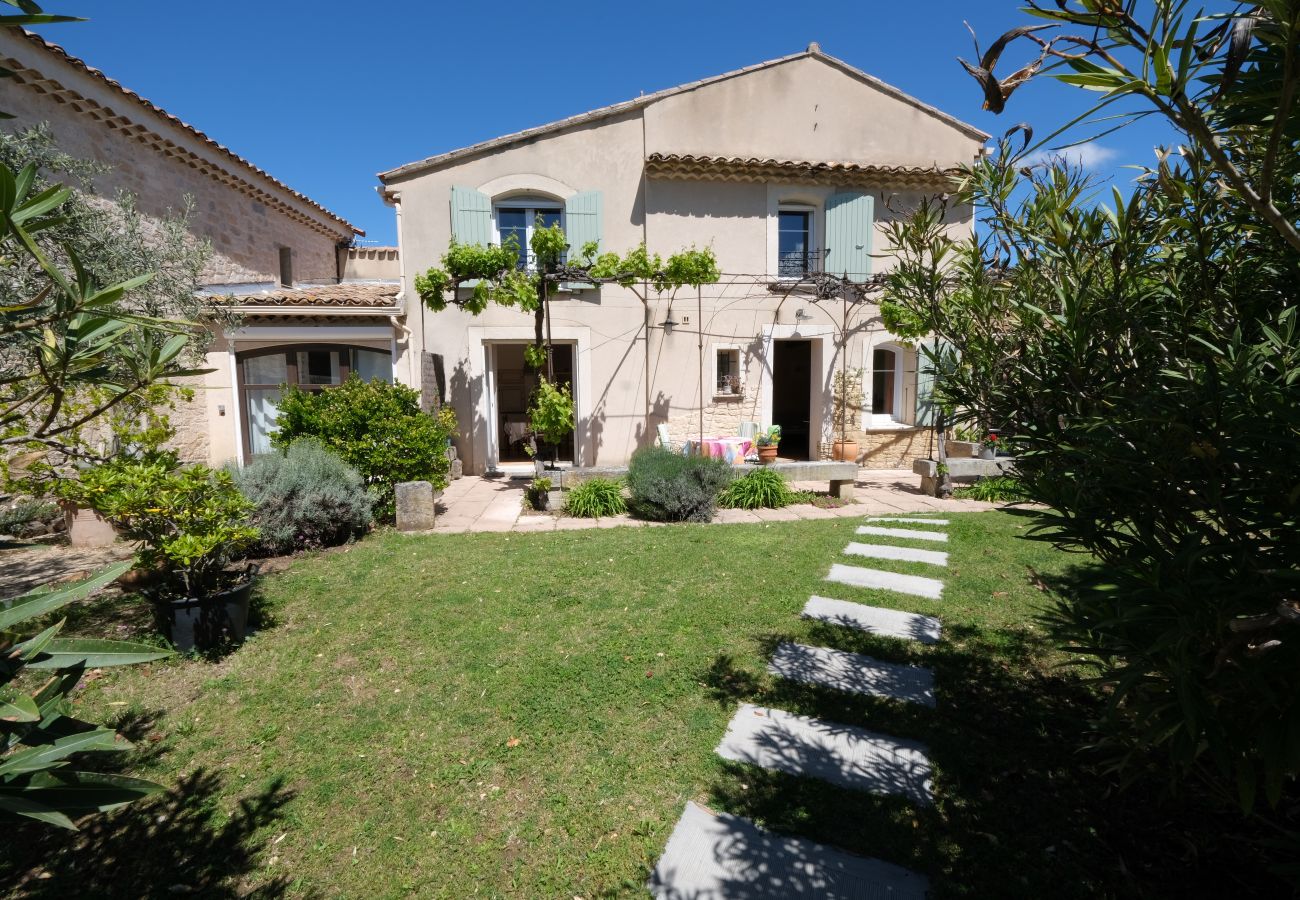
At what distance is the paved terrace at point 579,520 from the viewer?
762 cm

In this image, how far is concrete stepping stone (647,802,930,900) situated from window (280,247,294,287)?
13493mm

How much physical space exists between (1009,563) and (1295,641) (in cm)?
525

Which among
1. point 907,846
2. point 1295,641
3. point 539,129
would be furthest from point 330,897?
point 539,129

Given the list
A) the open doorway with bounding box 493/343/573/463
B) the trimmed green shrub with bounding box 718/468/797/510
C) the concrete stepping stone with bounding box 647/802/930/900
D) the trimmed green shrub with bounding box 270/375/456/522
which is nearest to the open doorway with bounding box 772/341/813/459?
the open doorway with bounding box 493/343/573/463

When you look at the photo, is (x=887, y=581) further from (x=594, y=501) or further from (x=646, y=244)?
(x=646, y=244)

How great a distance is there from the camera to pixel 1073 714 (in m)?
3.22

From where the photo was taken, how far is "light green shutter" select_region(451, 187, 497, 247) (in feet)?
33.0

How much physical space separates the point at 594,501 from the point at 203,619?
15.6 feet

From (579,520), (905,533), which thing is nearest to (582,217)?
(579,520)

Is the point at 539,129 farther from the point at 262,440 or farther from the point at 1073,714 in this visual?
the point at 1073,714

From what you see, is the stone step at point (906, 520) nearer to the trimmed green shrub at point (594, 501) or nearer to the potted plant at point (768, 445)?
the potted plant at point (768, 445)

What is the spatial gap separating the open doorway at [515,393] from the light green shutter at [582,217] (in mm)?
2753

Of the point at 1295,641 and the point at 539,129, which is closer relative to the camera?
the point at 1295,641

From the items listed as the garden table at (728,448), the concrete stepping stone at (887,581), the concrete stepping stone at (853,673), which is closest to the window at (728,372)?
the garden table at (728,448)
